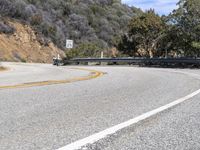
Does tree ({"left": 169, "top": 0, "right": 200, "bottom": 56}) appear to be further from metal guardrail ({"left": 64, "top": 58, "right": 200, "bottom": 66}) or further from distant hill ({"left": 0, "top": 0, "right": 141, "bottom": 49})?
distant hill ({"left": 0, "top": 0, "right": 141, "bottom": 49})

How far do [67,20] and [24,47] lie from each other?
1494cm

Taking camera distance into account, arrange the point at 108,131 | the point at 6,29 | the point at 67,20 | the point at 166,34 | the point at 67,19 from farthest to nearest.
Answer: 1. the point at 67,19
2. the point at 67,20
3. the point at 6,29
4. the point at 166,34
5. the point at 108,131

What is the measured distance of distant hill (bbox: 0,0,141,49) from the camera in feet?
189

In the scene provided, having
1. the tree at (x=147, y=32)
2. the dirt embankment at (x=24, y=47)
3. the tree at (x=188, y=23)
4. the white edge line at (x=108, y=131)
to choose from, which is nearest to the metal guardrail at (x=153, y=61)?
the tree at (x=188, y=23)

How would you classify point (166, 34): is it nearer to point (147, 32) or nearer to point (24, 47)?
point (147, 32)

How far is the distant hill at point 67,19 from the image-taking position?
57487 millimetres

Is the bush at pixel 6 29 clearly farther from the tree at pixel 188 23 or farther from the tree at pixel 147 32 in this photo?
the tree at pixel 188 23

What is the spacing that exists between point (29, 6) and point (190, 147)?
56.9 m

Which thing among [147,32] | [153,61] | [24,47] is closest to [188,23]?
[153,61]

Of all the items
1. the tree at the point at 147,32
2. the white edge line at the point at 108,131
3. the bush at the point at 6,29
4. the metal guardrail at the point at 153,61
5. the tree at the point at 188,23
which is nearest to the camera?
the white edge line at the point at 108,131

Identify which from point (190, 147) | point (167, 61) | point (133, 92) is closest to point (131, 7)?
point (167, 61)

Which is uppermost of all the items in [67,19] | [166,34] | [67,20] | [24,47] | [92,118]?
[67,19]

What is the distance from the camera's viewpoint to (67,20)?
223 feet

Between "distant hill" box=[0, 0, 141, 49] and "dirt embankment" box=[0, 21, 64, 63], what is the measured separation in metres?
0.77
